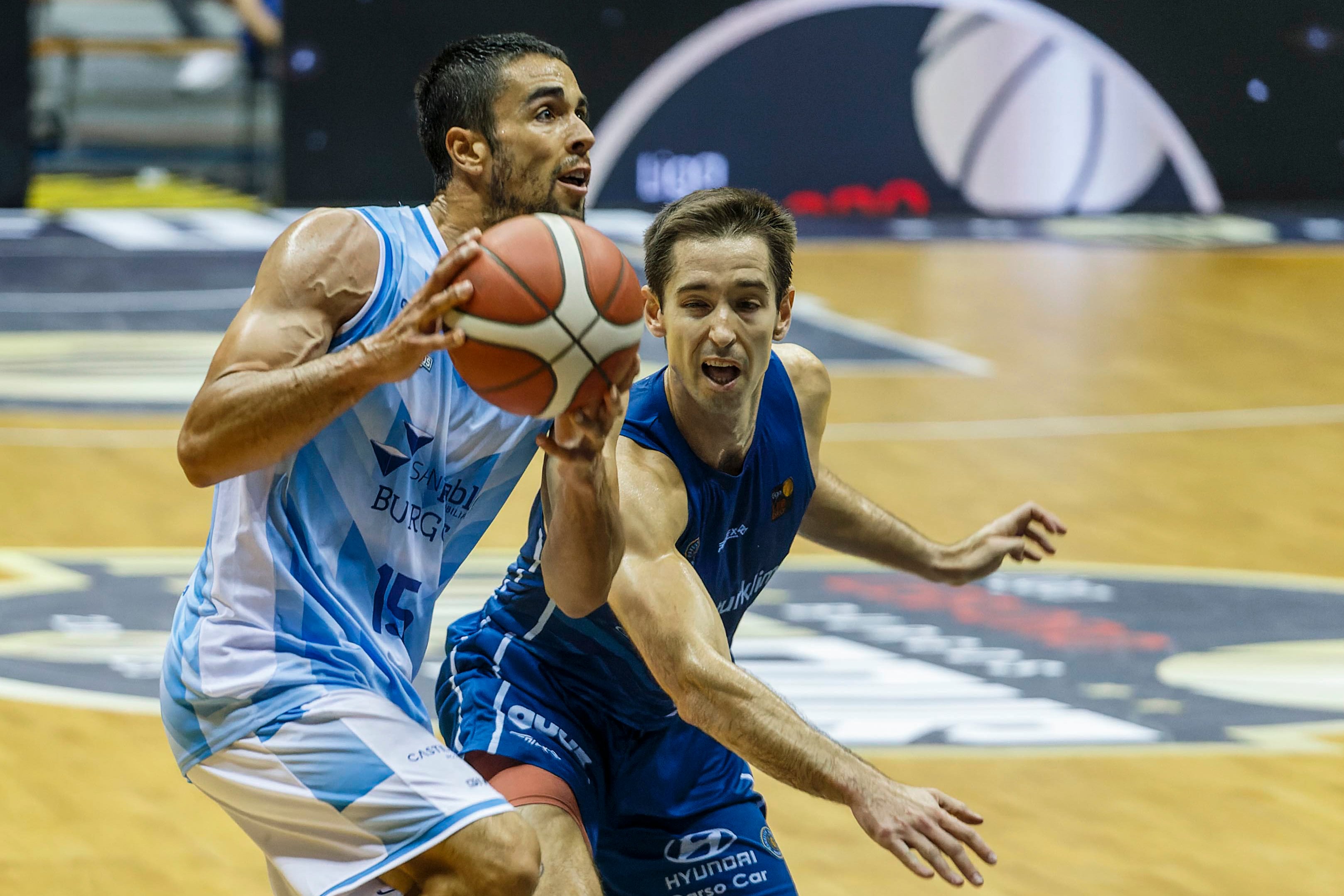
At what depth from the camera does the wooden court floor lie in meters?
5.79

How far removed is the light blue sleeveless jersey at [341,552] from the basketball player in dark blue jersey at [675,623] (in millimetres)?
458

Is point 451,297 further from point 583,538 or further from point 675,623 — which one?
point 675,623

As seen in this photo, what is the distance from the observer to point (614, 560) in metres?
4.03

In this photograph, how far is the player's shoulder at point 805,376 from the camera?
4.92 m

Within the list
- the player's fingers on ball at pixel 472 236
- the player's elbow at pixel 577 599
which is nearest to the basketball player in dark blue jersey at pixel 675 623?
the player's elbow at pixel 577 599

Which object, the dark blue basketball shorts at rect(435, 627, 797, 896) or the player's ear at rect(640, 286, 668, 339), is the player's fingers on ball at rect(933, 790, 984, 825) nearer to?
the dark blue basketball shorts at rect(435, 627, 797, 896)

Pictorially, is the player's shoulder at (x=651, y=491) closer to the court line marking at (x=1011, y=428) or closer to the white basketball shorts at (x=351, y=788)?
the white basketball shorts at (x=351, y=788)

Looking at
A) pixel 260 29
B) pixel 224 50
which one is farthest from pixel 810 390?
pixel 224 50

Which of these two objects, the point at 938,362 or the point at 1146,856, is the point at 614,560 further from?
the point at 938,362

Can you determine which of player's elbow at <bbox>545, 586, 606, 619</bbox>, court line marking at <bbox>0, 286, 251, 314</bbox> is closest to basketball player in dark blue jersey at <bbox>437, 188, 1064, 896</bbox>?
player's elbow at <bbox>545, 586, 606, 619</bbox>

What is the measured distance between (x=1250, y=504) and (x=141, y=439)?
238 inches

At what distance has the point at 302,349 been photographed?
366cm

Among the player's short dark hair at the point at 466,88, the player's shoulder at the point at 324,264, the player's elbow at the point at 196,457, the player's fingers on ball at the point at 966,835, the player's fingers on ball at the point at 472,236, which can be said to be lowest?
the player's fingers on ball at the point at 966,835

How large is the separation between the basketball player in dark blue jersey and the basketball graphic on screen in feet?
44.4
